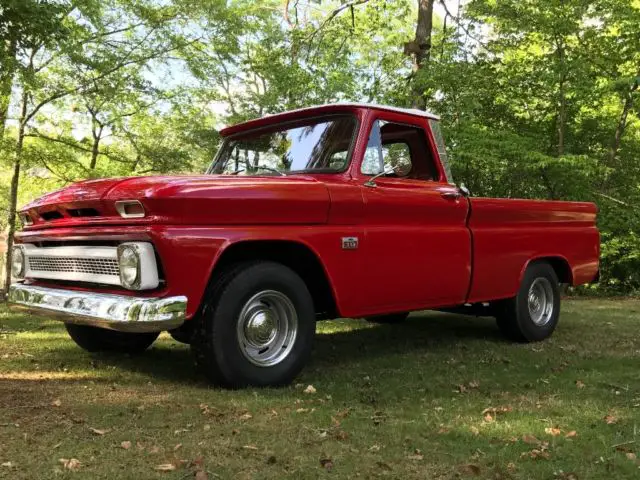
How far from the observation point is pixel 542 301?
6551mm

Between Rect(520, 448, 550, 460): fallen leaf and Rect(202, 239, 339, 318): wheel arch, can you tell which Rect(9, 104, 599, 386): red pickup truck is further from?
Rect(520, 448, 550, 460): fallen leaf

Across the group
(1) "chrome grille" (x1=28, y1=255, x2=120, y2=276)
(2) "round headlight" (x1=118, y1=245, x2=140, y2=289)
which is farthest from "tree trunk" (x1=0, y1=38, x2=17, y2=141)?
(2) "round headlight" (x1=118, y1=245, x2=140, y2=289)

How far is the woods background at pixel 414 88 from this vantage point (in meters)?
12.9

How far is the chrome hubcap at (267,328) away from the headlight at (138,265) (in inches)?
25.8

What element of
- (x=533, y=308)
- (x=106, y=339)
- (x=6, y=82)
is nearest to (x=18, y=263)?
(x=106, y=339)

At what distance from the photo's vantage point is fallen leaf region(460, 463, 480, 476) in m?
2.71

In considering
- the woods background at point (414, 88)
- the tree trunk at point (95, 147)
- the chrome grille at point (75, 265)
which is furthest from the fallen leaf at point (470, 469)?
the tree trunk at point (95, 147)

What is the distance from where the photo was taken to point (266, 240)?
159 inches

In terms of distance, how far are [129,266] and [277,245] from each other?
3.42 ft

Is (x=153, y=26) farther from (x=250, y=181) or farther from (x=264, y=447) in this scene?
(x=264, y=447)

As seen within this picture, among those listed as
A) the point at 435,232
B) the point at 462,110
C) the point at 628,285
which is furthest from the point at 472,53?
the point at 435,232

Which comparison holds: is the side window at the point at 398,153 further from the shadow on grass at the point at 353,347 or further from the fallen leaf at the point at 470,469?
the fallen leaf at the point at 470,469

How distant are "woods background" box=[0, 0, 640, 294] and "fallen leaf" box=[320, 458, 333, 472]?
6695 millimetres

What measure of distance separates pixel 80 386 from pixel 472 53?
12.6m
